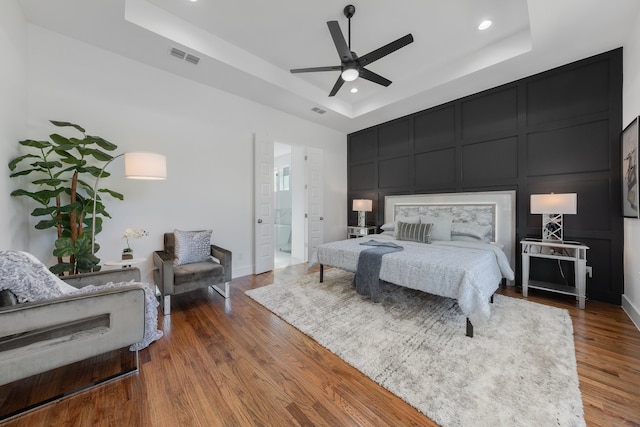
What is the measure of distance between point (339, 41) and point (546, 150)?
3260 millimetres

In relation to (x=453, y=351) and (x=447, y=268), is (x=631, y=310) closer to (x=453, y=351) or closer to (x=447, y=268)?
(x=447, y=268)

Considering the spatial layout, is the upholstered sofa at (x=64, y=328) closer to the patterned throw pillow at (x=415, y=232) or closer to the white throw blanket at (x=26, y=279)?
the white throw blanket at (x=26, y=279)

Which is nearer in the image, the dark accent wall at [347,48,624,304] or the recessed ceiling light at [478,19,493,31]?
the recessed ceiling light at [478,19,493,31]

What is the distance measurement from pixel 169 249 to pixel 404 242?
3.43 meters

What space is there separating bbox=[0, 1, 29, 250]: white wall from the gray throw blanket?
3.38 metres

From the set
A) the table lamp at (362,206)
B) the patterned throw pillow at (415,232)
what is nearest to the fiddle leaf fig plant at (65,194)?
the patterned throw pillow at (415,232)

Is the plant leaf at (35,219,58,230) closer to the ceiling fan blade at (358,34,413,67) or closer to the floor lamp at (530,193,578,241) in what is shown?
the ceiling fan blade at (358,34,413,67)

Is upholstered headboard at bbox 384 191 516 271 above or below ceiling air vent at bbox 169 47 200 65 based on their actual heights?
below

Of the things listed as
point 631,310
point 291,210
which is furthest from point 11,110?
point 631,310

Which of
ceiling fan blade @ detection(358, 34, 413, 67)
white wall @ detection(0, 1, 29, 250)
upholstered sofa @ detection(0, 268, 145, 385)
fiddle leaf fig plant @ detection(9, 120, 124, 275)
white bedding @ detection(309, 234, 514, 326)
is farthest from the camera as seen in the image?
ceiling fan blade @ detection(358, 34, 413, 67)

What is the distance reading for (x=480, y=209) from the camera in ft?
13.0

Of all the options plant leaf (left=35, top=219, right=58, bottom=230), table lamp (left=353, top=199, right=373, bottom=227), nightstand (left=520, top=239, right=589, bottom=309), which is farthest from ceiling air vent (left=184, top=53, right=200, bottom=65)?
nightstand (left=520, top=239, right=589, bottom=309)

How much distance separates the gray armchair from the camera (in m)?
2.72

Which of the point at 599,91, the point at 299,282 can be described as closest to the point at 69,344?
the point at 299,282
